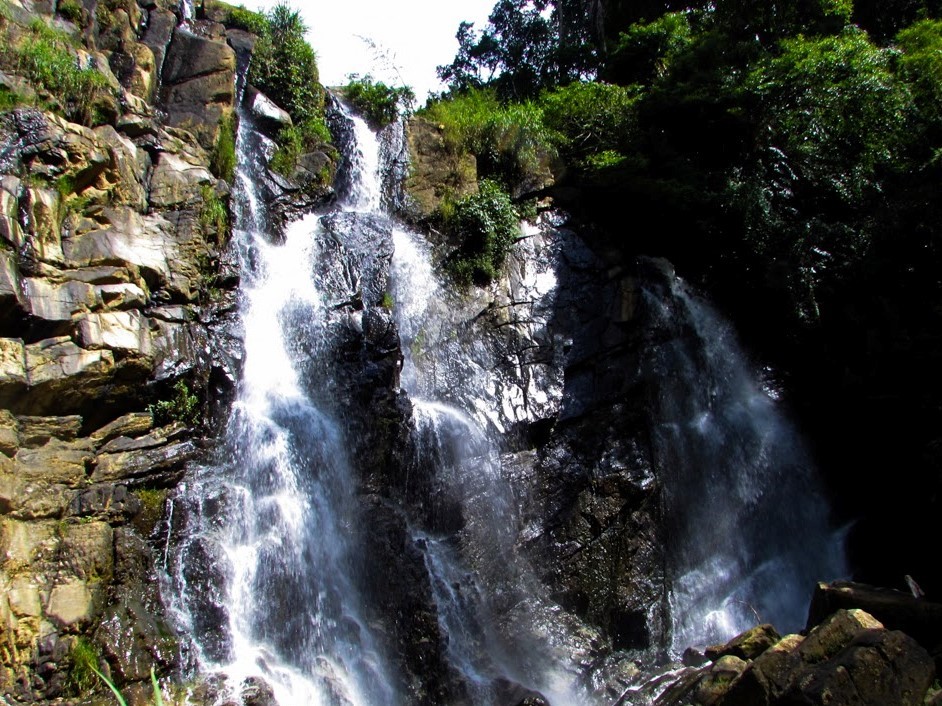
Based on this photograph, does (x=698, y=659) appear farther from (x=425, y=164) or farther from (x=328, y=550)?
(x=425, y=164)

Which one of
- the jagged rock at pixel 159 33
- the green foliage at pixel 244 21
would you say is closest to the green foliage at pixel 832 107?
the green foliage at pixel 244 21

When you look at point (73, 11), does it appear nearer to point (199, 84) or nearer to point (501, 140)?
point (199, 84)

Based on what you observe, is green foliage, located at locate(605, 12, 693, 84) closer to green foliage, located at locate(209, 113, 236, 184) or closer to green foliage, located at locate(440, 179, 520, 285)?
green foliage, located at locate(440, 179, 520, 285)

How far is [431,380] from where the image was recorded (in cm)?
1130

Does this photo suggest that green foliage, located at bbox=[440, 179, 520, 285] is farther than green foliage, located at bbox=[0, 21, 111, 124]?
Yes

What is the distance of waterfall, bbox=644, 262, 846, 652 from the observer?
1073 centimetres

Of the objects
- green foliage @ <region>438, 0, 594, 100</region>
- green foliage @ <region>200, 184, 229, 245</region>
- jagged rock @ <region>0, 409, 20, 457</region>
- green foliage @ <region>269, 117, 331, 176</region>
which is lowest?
jagged rock @ <region>0, 409, 20, 457</region>

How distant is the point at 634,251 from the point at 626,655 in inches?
305

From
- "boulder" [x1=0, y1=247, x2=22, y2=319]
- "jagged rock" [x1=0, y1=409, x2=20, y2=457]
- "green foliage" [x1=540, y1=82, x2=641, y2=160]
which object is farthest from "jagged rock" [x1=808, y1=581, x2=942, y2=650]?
"green foliage" [x1=540, y1=82, x2=641, y2=160]

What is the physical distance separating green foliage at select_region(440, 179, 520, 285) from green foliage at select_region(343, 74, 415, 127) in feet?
12.0

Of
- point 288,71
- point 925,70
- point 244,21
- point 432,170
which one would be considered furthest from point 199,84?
point 925,70

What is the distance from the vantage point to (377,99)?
16.2 meters

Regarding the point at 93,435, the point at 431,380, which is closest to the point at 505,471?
the point at 431,380

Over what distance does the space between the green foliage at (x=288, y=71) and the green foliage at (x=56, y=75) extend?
4.65 metres
